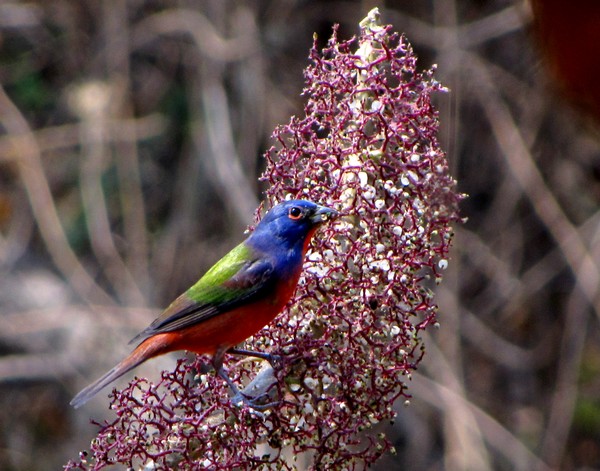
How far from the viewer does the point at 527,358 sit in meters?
9.75

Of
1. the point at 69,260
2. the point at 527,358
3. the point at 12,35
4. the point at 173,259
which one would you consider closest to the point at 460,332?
the point at 527,358

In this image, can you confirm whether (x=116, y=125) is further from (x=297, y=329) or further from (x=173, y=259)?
(x=297, y=329)

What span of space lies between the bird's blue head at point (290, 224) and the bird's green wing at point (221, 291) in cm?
9

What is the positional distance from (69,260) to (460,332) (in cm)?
379

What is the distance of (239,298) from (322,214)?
0.62 m

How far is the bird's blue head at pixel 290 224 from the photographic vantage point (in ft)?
12.0

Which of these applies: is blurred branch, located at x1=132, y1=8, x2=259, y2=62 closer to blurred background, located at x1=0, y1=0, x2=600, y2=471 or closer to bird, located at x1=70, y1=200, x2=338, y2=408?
blurred background, located at x1=0, y1=0, x2=600, y2=471

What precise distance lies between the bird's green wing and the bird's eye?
25 centimetres

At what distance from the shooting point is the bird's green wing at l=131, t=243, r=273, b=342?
3945mm

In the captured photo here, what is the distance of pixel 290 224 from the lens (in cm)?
383

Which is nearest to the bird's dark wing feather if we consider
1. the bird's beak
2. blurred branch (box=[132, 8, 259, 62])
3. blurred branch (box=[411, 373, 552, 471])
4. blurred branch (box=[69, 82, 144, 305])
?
the bird's beak

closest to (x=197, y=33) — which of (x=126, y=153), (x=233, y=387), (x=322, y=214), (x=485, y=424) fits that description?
(x=126, y=153)

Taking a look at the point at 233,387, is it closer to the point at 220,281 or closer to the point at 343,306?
the point at 343,306

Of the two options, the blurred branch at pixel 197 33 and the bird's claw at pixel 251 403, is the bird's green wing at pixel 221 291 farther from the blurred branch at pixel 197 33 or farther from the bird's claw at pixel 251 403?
the blurred branch at pixel 197 33
